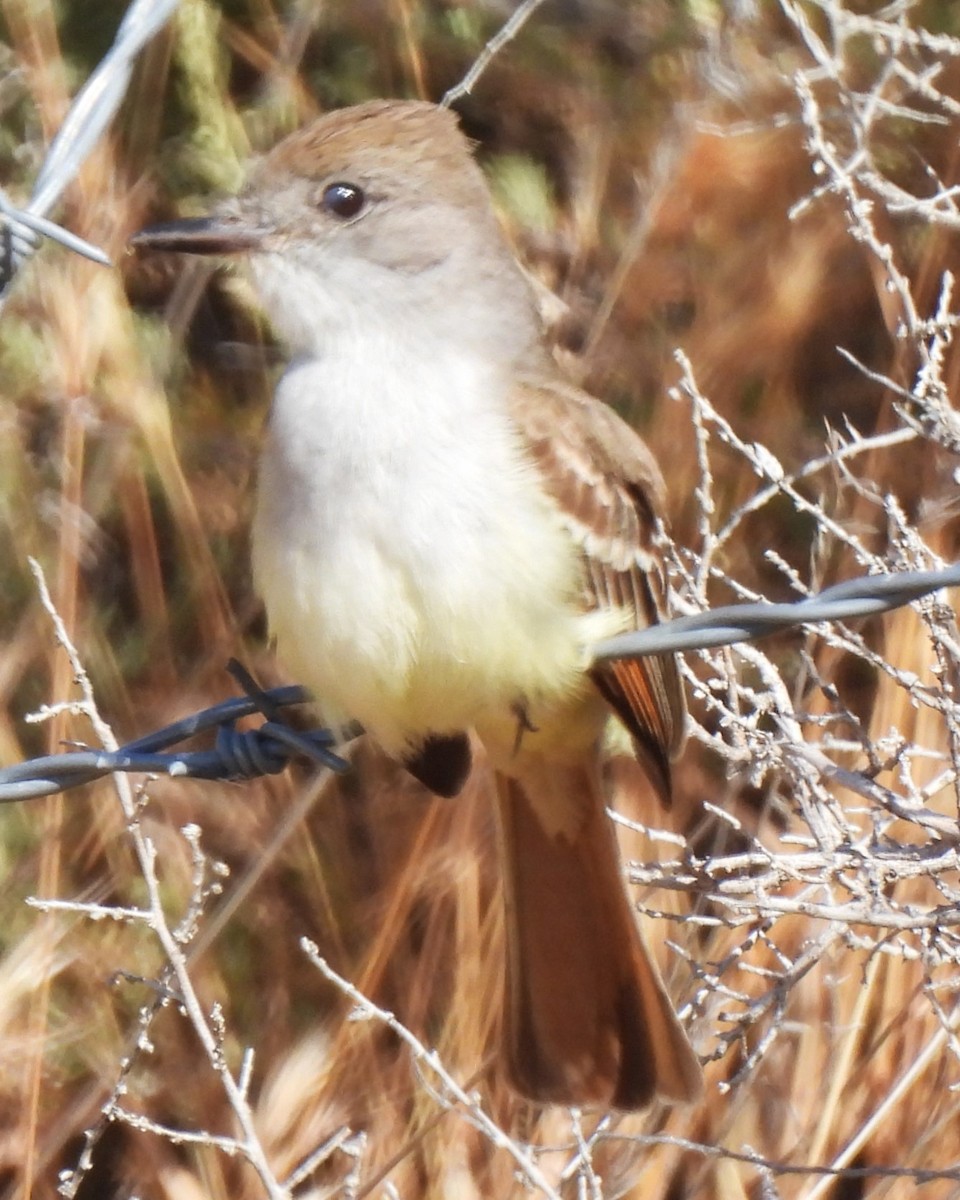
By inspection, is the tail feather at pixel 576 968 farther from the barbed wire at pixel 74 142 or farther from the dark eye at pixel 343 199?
the barbed wire at pixel 74 142

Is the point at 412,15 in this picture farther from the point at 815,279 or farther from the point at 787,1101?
the point at 787,1101

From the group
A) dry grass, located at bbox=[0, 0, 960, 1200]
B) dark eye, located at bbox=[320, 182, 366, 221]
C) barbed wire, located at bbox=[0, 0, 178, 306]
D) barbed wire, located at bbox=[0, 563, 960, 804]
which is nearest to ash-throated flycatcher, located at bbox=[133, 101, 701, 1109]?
dark eye, located at bbox=[320, 182, 366, 221]

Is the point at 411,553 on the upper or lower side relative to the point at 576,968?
upper

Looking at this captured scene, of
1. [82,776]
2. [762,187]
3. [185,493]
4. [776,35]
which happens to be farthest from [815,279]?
[82,776]

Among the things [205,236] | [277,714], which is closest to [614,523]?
[277,714]

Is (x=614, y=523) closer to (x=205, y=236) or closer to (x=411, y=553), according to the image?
(x=411, y=553)

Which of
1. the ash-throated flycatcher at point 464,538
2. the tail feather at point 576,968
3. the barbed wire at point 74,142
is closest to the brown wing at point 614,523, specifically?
the ash-throated flycatcher at point 464,538
